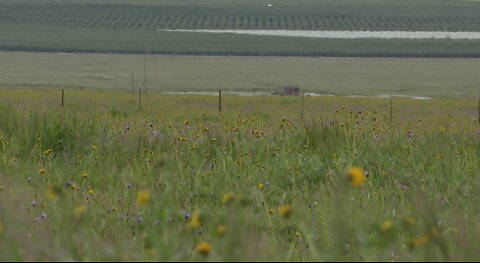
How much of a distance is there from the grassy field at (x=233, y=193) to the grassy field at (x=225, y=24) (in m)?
78.2

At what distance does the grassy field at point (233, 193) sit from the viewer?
4.22m

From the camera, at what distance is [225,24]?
110 m

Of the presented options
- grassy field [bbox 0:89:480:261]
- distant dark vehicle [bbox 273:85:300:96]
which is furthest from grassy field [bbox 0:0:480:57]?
grassy field [bbox 0:89:480:261]

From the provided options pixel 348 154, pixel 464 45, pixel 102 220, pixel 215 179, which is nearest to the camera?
pixel 102 220

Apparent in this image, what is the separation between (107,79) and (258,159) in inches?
2244

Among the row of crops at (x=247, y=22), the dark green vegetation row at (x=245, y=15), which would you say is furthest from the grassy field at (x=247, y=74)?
the dark green vegetation row at (x=245, y=15)

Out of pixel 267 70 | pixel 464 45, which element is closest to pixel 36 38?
pixel 267 70

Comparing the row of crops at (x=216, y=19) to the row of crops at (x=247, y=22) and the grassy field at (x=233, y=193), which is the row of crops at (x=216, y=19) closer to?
the row of crops at (x=247, y=22)

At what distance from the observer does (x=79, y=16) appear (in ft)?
370

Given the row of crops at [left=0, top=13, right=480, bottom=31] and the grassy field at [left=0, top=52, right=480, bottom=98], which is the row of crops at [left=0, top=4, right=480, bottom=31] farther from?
the grassy field at [left=0, top=52, right=480, bottom=98]

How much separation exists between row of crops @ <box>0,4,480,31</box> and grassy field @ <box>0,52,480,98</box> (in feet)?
70.7

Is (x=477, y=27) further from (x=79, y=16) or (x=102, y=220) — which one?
(x=102, y=220)

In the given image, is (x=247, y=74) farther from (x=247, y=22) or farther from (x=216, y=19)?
(x=216, y=19)

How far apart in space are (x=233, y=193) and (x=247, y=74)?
210ft
